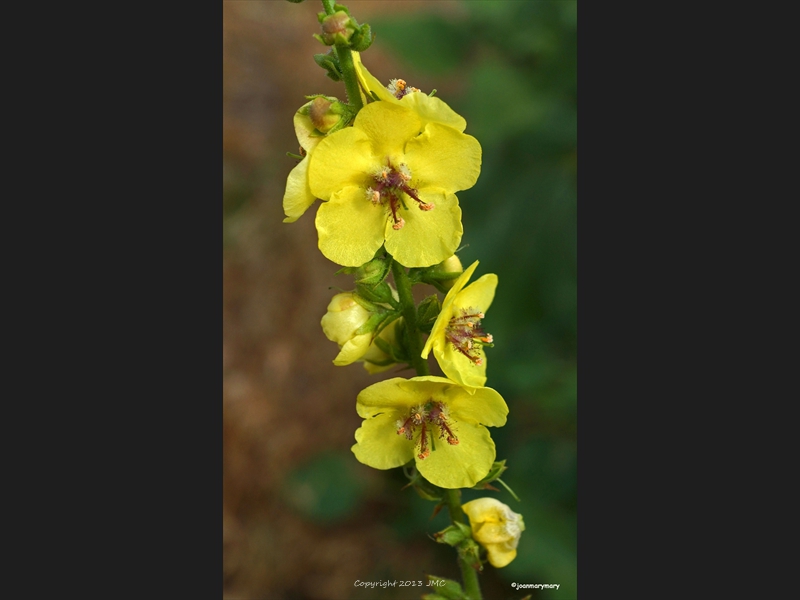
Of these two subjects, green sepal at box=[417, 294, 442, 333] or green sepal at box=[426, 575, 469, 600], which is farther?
green sepal at box=[426, 575, 469, 600]

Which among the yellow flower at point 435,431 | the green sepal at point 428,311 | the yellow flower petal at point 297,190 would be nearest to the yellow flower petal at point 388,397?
the yellow flower at point 435,431

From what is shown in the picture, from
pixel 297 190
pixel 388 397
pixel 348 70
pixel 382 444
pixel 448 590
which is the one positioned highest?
pixel 348 70

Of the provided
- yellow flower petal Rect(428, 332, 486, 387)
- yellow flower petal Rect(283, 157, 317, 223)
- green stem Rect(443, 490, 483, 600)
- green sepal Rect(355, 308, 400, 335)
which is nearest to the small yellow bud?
yellow flower petal Rect(283, 157, 317, 223)

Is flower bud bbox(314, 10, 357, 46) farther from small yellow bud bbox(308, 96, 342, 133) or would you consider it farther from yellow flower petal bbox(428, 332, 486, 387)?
yellow flower petal bbox(428, 332, 486, 387)

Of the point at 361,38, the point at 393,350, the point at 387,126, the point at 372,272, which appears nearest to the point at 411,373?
the point at 393,350

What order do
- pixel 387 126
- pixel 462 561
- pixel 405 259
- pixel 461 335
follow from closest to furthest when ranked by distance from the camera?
1. pixel 387 126
2. pixel 405 259
3. pixel 461 335
4. pixel 462 561

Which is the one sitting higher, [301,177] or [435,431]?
[301,177]

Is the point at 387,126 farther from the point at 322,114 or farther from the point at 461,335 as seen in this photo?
the point at 461,335
